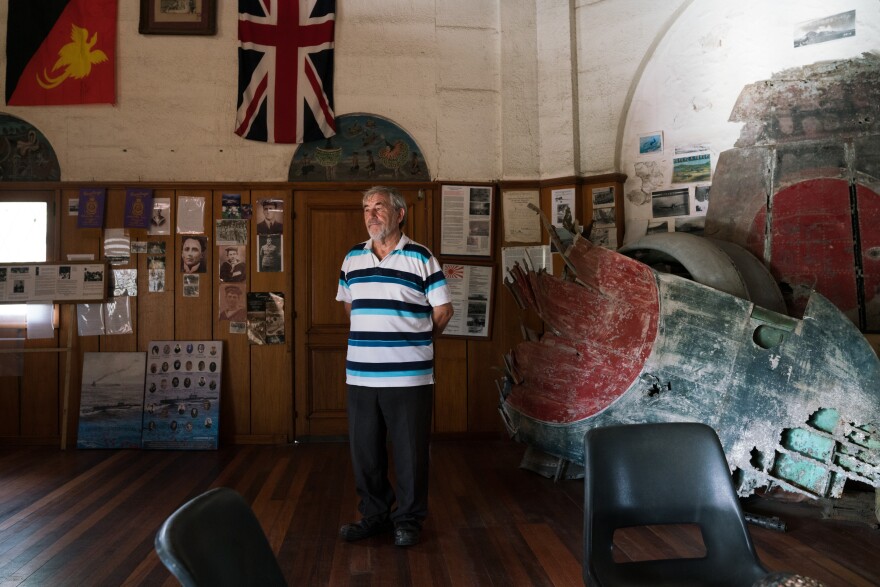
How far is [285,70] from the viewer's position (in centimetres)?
535

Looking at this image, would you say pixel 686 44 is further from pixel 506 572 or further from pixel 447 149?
pixel 506 572

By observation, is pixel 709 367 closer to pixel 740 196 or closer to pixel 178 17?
pixel 740 196

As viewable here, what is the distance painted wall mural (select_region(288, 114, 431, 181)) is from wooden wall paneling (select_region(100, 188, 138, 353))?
4.69ft

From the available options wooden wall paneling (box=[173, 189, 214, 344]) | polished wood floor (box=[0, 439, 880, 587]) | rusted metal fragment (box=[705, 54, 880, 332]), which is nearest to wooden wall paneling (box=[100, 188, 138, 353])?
wooden wall paneling (box=[173, 189, 214, 344])

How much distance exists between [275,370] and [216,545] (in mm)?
4207

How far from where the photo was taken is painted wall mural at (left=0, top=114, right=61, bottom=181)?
521 centimetres

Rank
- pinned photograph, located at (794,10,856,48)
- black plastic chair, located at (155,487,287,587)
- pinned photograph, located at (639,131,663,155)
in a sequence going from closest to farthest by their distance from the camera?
black plastic chair, located at (155,487,287,587) < pinned photograph, located at (794,10,856,48) < pinned photograph, located at (639,131,663,155)

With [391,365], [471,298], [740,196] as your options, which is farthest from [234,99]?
[740,196]

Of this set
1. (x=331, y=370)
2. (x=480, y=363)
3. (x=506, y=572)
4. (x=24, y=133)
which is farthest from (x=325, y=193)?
(x=506, y=572)

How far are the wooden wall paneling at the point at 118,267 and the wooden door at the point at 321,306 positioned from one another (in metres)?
1.36

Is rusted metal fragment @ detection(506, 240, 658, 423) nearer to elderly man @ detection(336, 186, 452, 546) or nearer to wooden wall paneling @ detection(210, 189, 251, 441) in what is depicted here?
elderly man @ detection(336, 186, 452, 546)

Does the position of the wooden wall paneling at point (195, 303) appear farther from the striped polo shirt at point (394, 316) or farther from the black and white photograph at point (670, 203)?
the black and white photograph at point (670, 203)

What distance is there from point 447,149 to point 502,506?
3.09 meters

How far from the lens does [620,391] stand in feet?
11.8
